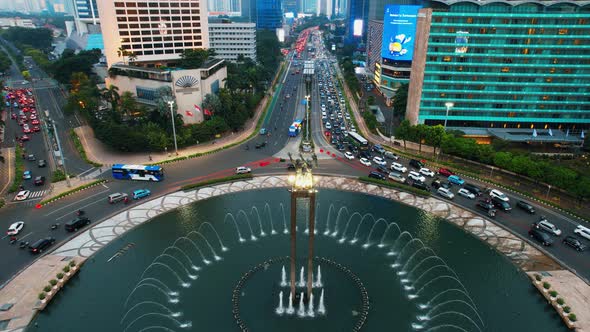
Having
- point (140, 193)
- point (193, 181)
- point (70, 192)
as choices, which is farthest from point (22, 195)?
point (193, 181)

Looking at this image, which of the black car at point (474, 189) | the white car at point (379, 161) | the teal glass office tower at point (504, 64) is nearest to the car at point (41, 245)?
the white car at point (379, 161)

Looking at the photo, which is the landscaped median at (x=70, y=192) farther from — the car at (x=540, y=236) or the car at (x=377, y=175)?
the car at (x=540, y=236)

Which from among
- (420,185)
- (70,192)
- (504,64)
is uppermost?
(504,64)

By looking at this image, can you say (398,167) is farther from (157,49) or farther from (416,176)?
(157,49)

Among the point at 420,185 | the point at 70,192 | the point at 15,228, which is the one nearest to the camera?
the point at 15,228

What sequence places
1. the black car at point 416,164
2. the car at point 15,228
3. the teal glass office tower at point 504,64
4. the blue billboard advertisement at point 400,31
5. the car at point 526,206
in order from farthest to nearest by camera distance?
1. the blue billboard advertisement at point 400,31
2. the teal glass office tower at point 504,64
3. the black car at point 416,164
4. the car at point 526,206
5. the car at point 15,228

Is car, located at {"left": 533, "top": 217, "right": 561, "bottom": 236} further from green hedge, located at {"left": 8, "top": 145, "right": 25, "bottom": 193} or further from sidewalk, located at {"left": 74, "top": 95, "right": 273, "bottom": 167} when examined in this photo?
green hedge, located at {"left": 8, "top": 145, "right": 25, "bottom": 193}

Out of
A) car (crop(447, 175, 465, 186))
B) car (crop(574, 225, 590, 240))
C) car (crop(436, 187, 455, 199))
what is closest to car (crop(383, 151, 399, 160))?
car (crop(447, 175, 465, 186))
